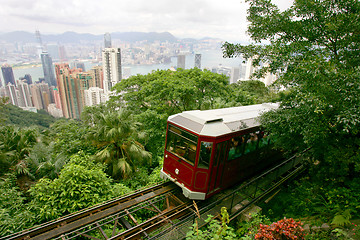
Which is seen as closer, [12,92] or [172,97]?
[172,97]

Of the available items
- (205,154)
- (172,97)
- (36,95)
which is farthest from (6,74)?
(205,154)

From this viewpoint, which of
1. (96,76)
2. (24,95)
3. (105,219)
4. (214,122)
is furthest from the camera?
(24,95)

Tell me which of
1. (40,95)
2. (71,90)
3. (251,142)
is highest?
(251,142)

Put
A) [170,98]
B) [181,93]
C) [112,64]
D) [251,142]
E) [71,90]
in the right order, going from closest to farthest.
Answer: [251,142] < [181,93] < [170,98] < [112,64] < [71,90]

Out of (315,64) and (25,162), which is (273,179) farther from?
(25,162)

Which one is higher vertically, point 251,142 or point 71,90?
point 251,142

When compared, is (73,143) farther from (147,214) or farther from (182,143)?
(182,143)

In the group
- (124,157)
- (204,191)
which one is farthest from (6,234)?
(204,191)
